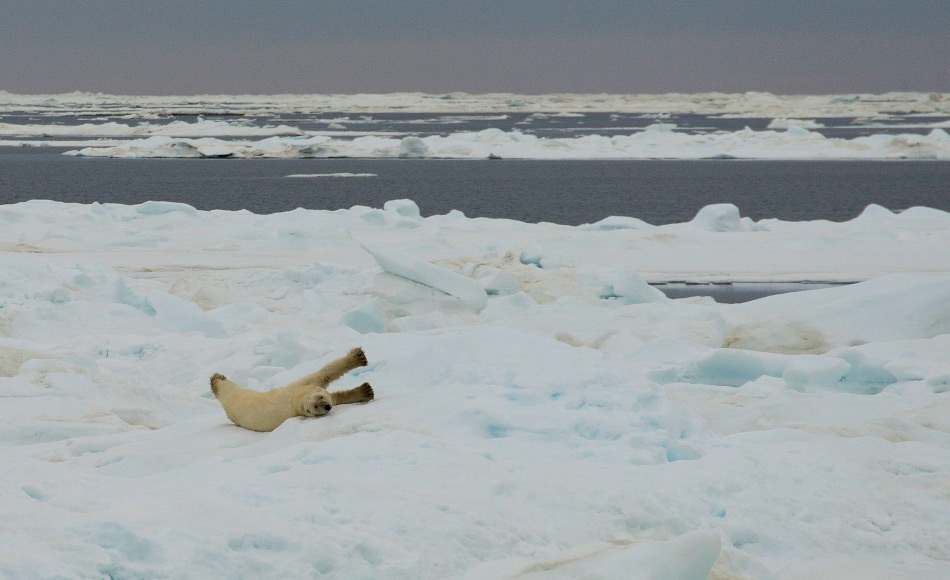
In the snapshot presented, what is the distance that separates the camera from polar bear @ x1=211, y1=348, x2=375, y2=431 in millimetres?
4484

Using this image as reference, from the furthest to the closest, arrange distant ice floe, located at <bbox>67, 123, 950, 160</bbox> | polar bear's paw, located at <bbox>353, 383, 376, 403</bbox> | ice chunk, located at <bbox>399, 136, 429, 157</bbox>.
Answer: ice chunk, located at <bbox>399, 136, 429, 157</bbox> < distant ice floe, located at <bbox>67, 123, 950, 160</bbox> < polar bear's paw, located at <bbox>353, 383, 376, 403</bbox>

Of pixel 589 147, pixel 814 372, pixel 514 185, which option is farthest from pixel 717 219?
pixel 589 147

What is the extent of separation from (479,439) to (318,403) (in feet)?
2.39

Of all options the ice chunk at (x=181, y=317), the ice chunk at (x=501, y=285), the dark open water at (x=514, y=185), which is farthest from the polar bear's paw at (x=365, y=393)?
the dark open water at (x=514, y=185)

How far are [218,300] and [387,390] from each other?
21.4 feet

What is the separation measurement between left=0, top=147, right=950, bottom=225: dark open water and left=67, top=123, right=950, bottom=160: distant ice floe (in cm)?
71

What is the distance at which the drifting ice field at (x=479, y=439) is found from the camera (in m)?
3.07

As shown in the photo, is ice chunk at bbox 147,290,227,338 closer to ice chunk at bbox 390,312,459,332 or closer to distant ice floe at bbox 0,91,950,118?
ice chunk at bbox 390,312,459,332

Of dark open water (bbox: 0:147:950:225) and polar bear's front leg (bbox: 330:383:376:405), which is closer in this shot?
polar bear's front leg (bbox: 330:383:376:405)

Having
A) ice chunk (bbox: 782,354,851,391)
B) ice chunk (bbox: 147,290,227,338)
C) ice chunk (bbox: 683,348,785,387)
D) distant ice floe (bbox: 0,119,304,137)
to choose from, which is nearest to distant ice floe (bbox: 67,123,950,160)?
distant ice floe (bbox: 0,119,304,137)

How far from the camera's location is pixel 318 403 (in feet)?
14.6

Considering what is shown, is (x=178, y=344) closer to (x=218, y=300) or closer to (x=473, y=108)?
(x=218, y=300)

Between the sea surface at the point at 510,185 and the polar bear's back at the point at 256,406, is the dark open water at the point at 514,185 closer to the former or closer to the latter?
the sea surface at the point at 510,185

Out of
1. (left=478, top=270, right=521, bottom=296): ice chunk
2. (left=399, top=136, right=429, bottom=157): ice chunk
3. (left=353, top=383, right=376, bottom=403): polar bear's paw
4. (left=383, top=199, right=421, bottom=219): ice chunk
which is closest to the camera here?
(left=353, top=383, right=376, bottom=403): polar bear's paw
